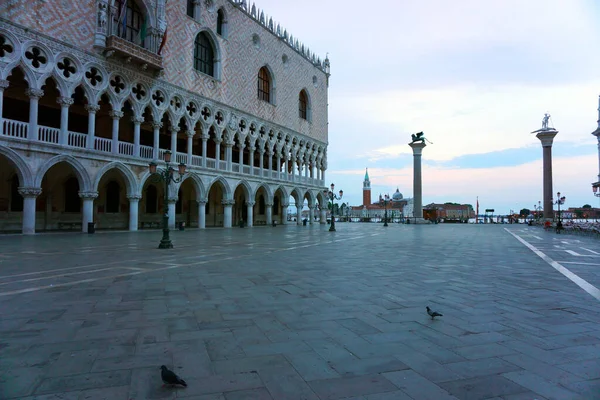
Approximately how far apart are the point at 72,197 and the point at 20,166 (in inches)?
234

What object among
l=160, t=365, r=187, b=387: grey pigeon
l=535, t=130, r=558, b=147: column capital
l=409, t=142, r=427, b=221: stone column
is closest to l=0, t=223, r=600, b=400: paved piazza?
l=160, t=365, r=187, b=387: grey pigeon

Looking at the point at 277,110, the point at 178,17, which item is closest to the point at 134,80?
the point at 178,17

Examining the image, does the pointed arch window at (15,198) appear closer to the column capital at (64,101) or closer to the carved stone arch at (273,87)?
the column capital at (64,101)

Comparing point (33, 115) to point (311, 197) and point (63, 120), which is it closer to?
point (63, 120)

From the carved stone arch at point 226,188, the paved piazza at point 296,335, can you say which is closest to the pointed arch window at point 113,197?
the carved stone arch at point 226,188

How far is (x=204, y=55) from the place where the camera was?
29.3m

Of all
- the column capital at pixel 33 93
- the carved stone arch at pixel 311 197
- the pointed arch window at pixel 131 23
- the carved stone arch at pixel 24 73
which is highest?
the pointed arch window at pixel 131 23

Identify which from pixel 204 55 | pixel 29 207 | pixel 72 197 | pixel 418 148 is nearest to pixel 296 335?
pixel 29 207

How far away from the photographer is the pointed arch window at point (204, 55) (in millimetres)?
28609

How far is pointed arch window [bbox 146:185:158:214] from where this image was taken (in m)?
27.9

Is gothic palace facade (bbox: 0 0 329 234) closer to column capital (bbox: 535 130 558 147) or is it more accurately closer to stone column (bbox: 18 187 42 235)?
stone column (bbox: 18 187 42 235)

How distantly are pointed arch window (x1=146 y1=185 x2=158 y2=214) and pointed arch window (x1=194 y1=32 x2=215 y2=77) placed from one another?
33.9 ft

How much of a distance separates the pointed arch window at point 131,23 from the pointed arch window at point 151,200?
10.4 metres

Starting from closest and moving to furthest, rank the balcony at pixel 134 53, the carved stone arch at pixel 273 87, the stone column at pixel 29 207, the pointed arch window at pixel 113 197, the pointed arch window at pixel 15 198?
the stone column at pixel 29 207 < the balcony at pixel 134 53 < the pointed arch window at pixel 15 198 < the pointed arch window at pixel 113 197 < the carved stone arch at pixel 273 87
